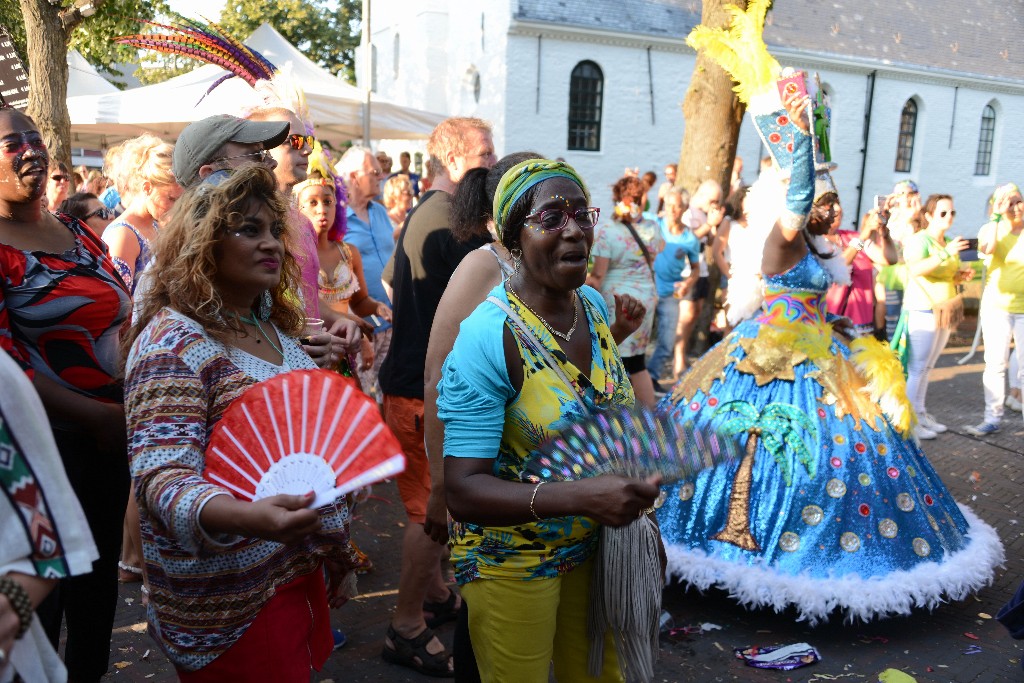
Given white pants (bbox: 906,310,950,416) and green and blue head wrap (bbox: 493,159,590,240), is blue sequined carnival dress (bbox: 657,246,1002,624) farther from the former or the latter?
white pants (bbox: 906,310,950,416)

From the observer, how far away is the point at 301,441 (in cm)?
183

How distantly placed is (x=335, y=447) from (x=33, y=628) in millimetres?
644

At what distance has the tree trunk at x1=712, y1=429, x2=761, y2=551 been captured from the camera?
389 centimetres

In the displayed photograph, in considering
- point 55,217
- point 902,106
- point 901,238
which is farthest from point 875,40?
point 55,217

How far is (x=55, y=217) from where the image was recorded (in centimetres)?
283

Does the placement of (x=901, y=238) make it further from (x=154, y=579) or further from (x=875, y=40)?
(x=875, y=40)

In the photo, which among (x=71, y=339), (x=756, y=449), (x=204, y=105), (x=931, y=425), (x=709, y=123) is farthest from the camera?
(x=709, y=123)

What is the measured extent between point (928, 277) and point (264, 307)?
22.3 ft

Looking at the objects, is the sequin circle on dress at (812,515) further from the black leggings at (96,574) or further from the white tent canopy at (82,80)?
the white tent canopy at (82,80)

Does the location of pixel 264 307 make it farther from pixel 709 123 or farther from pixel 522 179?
pixel 709 123

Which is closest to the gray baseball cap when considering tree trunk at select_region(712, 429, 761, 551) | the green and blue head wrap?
the green and blue head wrap

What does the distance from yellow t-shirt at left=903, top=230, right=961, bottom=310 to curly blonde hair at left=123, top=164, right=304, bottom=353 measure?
6.67 m

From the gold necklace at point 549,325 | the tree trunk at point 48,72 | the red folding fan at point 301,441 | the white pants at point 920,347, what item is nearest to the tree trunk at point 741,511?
the gold necklace at point 549,325

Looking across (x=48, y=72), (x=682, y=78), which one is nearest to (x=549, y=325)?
(x=48, y=72)
